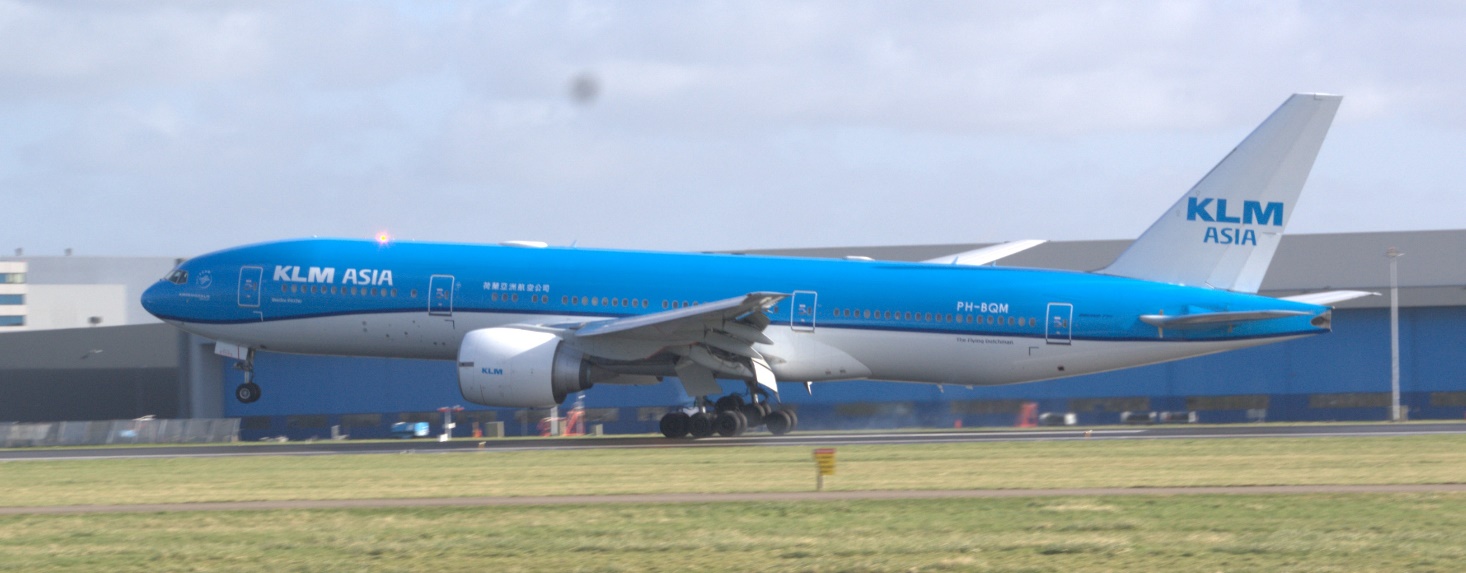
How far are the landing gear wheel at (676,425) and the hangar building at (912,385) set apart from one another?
1544cm

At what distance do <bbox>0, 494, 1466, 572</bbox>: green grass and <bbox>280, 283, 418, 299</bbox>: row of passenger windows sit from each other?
17.5 metres

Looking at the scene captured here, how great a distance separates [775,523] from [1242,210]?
21.2 meters

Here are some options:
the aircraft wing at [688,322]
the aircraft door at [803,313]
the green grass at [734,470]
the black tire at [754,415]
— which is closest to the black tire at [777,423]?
the black tire at [754,415]

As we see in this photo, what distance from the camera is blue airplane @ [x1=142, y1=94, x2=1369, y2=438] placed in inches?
1366

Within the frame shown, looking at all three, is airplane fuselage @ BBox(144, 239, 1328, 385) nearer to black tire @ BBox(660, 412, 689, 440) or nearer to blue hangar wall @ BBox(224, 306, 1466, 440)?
black tire @ BBox(660, 412, 689, 440)

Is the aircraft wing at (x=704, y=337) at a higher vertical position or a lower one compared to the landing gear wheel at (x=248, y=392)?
higher

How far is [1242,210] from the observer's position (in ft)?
116

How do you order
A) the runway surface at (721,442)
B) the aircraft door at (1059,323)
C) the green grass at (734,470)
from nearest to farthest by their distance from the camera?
the green grass at (734,470), the runway surface at (721,442), the aircraft door at (1059,323)

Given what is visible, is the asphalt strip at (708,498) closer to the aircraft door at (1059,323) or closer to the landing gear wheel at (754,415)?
the aircraft door at (1059,323)

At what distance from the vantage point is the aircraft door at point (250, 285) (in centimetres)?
3756

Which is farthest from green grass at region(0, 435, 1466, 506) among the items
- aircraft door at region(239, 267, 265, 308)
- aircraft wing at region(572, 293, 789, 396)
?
aircraft door at region(239, 267, 265, 308)

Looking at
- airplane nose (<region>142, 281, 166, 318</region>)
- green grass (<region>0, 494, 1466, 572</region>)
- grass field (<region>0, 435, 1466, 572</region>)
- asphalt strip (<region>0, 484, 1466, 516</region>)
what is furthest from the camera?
airplane nose (<region>142, 281, 166, 318</region>)

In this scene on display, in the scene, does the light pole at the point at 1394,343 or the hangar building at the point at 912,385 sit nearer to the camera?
the light pole at the point at 1394,343

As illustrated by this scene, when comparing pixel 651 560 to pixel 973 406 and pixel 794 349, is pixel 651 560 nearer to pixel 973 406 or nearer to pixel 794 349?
pixel 794 349
